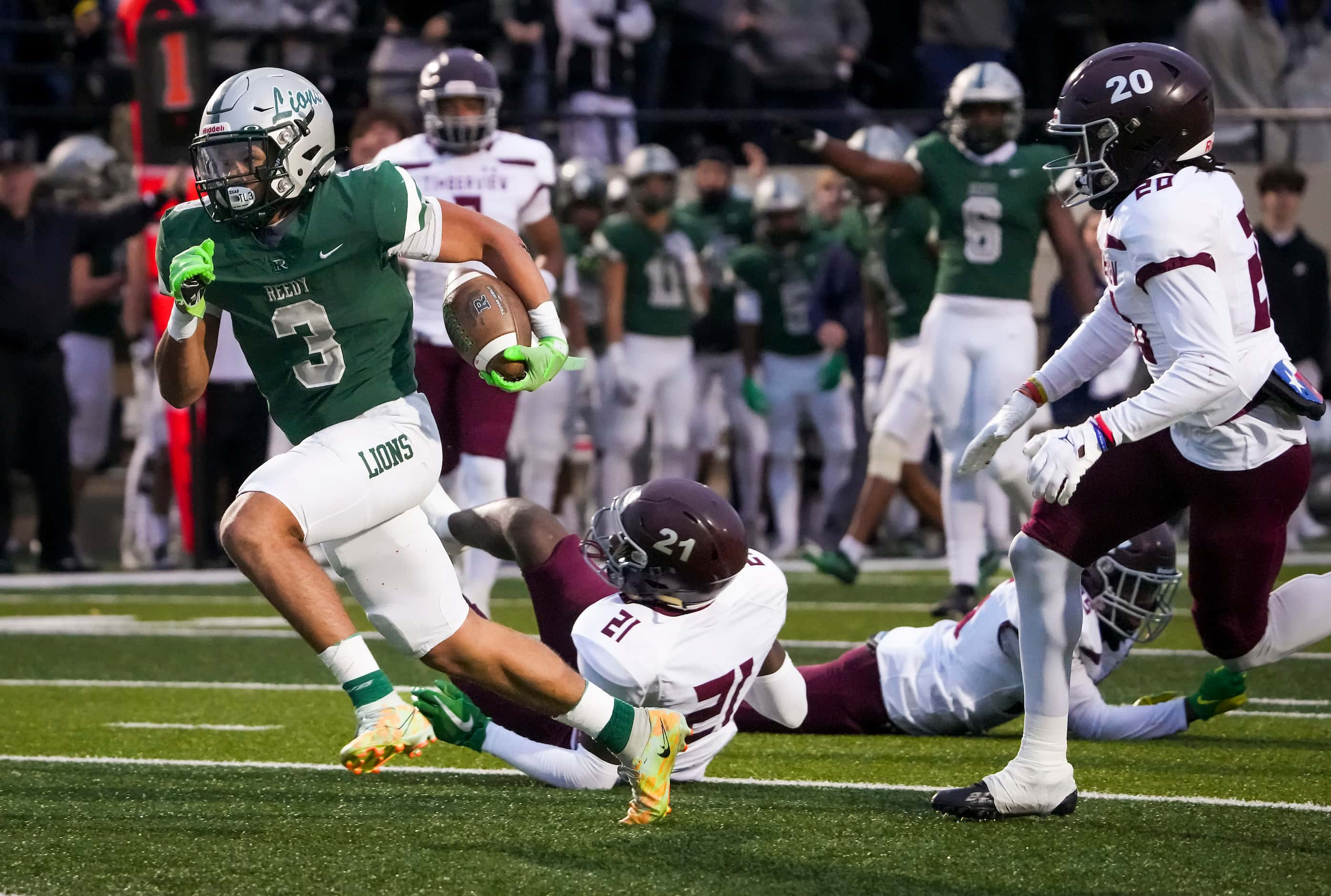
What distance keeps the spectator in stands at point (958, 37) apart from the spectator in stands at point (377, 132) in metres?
4.85

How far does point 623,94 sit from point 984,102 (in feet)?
18.1

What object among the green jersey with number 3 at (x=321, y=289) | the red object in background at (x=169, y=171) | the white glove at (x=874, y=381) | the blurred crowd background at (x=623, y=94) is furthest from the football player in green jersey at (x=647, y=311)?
the green jersey with number 3 at (x=321, y=289)

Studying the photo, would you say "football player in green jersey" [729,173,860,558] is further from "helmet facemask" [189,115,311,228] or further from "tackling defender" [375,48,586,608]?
"helmet facemask" [189,115,311,228]

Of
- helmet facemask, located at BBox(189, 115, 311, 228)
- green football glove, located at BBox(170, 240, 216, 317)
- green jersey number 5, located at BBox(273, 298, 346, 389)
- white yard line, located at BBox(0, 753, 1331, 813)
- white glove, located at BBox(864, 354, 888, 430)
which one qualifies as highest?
helmet facemask, located at BBox(189, 115, 311, 228)

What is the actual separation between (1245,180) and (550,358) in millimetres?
8832

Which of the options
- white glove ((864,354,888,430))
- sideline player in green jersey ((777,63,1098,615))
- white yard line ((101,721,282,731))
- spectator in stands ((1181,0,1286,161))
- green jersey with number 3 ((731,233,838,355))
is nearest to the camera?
white yard line ((101,721,282,731))

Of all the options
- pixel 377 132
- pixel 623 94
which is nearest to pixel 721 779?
pixel 377 132

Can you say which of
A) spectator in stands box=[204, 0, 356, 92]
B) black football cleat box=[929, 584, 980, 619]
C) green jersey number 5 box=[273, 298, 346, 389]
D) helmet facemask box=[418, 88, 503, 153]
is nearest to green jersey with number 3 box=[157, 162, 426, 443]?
green jersey number 5 box=[273, 298, 346, 389]

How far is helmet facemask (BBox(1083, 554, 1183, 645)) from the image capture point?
187 inches

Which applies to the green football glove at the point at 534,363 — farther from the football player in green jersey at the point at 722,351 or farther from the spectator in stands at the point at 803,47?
the spectator in stands at the point at 803,47

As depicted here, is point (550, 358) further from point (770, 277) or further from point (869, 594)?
point (770, 277)

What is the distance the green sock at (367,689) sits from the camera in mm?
3639

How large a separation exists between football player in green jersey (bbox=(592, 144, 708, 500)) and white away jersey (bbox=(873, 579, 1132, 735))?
5.57 meters

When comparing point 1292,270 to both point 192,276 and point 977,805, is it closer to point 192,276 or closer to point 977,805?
point 977,805
